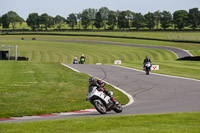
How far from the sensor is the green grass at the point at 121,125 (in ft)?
31.2

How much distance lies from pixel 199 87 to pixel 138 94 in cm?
422

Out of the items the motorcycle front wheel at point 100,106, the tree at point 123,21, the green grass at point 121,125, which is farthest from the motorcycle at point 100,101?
the tree at point 123,21

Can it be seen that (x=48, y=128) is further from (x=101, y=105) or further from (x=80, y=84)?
(x=80, y=84)

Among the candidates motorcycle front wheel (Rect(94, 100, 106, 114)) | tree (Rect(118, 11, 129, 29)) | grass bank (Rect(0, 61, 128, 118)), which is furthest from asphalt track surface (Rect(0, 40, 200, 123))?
tree (Rect(118, 11, 129, 29))

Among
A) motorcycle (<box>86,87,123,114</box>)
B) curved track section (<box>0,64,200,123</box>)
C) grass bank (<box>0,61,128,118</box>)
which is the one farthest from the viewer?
grass bank (<box>0,61,128,118</box>)

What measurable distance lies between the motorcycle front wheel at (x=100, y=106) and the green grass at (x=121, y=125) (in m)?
1.47

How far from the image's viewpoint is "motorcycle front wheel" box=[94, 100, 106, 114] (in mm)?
13089

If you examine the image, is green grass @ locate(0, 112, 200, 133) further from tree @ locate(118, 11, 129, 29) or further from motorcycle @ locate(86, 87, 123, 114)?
tree @ locate(118, 11, 129, 29)

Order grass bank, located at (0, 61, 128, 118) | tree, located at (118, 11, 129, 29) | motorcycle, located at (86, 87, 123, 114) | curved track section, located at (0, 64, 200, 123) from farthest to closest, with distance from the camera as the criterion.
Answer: tree, located at (118, 11, 129, 29)
grass bank, located at (0, 61, 128, 118)
curved track section, located at (0, 64, 200, 123)
motorcycle, located at (86, 87, 123, 114)

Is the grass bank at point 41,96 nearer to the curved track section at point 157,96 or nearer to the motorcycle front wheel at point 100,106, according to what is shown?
the curved track section at point 157,96

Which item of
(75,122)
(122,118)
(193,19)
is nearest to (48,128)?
(75,122)

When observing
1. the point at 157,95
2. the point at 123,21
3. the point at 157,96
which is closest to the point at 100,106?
the point at 157,96

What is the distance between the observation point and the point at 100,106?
13.2m

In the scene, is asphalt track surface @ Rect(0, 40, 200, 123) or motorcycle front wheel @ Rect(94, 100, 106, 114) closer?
motorcycle front wheel @ Rect(94, 100, 106, 114)
